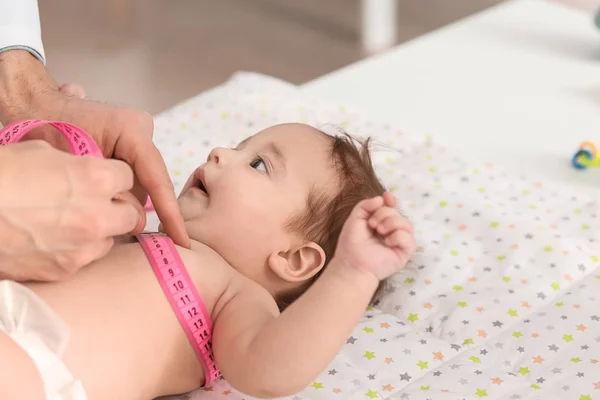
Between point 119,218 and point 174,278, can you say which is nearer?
point 119,218

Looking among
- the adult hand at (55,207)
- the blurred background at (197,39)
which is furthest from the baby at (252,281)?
the blurred background at (197,39)

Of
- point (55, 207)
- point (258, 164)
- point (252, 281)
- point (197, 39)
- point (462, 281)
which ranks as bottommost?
point (197, 39)

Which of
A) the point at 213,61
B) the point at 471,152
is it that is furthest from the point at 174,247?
the point at 213,61

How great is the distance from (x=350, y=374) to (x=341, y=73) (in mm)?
1039

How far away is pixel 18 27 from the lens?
1352 millimetres

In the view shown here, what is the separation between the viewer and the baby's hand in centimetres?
99

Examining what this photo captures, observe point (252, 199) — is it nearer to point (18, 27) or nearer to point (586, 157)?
point (18, 27)

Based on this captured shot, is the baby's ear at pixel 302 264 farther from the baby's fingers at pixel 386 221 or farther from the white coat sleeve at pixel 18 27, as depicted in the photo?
the white coat sleeve at pixel 18 27

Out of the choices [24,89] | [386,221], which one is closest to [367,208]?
[386,221]

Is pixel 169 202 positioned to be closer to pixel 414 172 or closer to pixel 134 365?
pixel 134 365

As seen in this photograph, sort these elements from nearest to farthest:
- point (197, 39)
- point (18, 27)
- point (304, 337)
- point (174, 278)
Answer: point (304, 337), point (174, 278), point (18, 27), point (197, 39)

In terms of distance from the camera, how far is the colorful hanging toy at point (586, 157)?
1.67 metres

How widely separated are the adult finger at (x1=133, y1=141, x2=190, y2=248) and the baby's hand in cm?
22

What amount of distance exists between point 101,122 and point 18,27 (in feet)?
0.99
